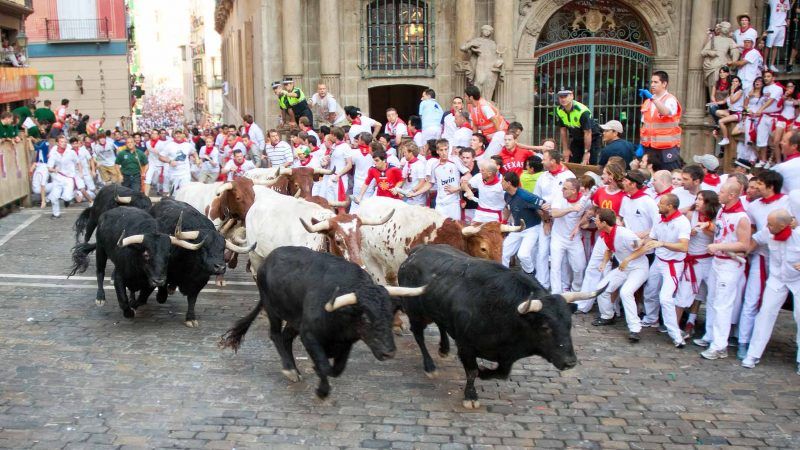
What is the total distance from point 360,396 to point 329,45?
14201 millimetres

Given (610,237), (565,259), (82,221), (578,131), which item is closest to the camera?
(610,237)

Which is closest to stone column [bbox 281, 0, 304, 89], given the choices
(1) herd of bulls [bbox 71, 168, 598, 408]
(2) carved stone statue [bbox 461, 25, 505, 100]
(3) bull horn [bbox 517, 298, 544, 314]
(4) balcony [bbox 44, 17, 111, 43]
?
(2) carved stone statue [bbox 461, 25, 505, 100]

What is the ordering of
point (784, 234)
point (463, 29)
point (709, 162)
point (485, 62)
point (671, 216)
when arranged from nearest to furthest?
point (784, 234) → point (671, 216) → point (709, 162) → point (485, 62) → point (463, 29)

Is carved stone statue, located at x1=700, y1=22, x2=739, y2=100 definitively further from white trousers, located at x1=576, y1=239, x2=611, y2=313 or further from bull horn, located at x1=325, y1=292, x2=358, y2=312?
bull horn, located at x1=325, y1=292, x2=358, y2=312

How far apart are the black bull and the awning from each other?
20.2 meters

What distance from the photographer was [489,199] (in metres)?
11.3

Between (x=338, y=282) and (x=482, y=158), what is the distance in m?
5.99

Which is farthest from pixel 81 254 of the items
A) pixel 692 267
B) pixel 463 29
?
pixel 463 29

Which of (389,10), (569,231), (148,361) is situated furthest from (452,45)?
(148,361)

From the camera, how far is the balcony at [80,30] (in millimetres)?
36344

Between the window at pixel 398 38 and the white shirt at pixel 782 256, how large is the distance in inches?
533

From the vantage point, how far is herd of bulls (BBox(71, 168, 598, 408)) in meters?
7.00

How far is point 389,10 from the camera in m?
21.0

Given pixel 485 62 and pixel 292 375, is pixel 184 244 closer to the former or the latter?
pixel 292 375
